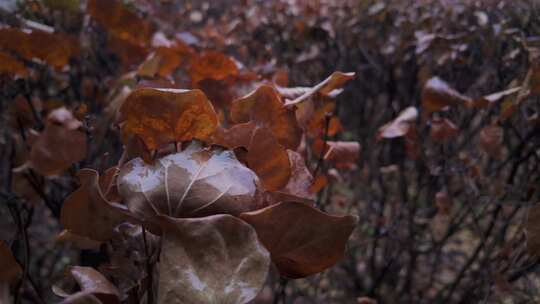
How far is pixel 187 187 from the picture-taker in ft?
1.39

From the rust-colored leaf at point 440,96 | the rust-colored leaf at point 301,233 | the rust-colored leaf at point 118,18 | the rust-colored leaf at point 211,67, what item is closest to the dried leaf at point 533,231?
the rust-colored leaf at point 301,233

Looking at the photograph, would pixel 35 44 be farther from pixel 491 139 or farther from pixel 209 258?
pixel 491 139

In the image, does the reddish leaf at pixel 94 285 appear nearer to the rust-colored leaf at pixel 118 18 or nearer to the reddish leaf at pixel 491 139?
the rust-colored leaf at pixel 118 18

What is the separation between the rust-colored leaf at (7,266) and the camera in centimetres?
45

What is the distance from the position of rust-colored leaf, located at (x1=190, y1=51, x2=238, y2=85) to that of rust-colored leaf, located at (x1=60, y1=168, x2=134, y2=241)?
1.58ft

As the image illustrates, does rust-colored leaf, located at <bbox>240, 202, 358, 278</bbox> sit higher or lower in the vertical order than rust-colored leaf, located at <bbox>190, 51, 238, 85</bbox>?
higher

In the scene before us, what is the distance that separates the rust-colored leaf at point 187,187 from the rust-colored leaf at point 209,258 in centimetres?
3

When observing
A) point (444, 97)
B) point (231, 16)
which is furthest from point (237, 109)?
point (231, 16)

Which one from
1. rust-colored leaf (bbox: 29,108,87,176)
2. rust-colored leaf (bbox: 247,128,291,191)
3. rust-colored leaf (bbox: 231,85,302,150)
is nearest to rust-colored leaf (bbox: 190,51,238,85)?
rust-colored leaf (bbox: 29,108,87,176)

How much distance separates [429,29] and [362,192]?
107 centimetres

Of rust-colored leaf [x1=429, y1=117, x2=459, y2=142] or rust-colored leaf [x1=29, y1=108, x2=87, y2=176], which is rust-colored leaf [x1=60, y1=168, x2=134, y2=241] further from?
rust-colored leaf [x1=429, y1=117, x2=459, y2=142]

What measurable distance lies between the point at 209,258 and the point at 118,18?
0.91 meters

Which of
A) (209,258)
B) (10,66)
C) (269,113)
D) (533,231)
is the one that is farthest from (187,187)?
(10,66)

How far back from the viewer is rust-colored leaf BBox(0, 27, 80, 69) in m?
0.86
